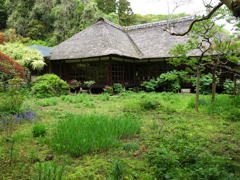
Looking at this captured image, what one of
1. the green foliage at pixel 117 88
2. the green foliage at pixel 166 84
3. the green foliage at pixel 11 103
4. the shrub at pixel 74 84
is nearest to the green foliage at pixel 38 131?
the green foliage at pixel 11 103

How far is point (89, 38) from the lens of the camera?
1408cm

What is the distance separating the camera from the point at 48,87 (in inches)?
396

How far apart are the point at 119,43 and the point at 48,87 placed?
5862mm

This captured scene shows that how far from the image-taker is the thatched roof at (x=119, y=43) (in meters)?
12.3

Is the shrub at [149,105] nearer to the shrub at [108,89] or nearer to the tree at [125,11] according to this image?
the shrub at [108,89]

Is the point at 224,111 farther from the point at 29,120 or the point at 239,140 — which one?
the point at 29,120

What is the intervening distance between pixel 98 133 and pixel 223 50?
15.3 feet

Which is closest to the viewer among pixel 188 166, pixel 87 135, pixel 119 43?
pixel 188 166

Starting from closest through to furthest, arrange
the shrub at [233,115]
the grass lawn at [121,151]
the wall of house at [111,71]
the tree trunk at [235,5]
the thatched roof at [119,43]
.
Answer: the tree trunk at [235,5] → the grass lawn at [121,151] → the shrub at [233,115] → the thatched roof at [119,43] → the wall of house at [111,71]

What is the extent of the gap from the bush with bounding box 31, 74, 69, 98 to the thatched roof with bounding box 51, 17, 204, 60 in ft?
8.83

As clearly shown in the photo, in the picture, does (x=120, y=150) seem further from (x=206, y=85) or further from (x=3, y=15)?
(x=3, y=15)

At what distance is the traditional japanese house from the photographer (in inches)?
491

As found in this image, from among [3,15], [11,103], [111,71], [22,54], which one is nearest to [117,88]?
[111,71]

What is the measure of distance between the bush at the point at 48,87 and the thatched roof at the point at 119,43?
2.69 m
